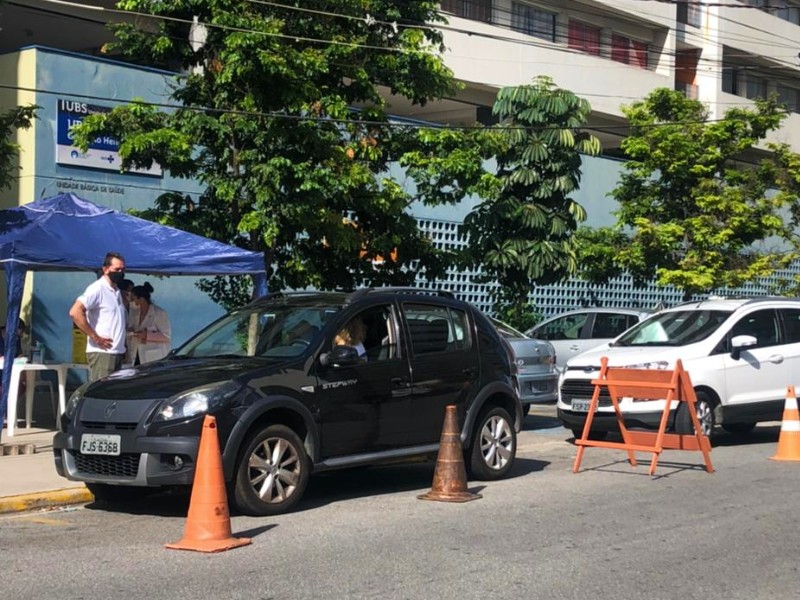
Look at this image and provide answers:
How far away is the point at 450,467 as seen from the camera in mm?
9500

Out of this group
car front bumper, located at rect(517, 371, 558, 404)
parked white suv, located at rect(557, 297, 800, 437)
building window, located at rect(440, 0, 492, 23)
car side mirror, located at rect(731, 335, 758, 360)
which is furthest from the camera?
building window, located at rect(440, 0, 492, 23)

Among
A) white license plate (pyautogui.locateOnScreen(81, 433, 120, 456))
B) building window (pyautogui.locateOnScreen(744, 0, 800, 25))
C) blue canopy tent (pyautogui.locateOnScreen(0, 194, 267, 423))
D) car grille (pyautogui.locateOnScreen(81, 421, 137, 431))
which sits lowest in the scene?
white license plate (pyautogui.locateOnScreen(81, 433, 120, 456))

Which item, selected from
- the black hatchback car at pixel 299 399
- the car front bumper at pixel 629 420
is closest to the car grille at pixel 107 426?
the black hatchback car at pixel 299 399

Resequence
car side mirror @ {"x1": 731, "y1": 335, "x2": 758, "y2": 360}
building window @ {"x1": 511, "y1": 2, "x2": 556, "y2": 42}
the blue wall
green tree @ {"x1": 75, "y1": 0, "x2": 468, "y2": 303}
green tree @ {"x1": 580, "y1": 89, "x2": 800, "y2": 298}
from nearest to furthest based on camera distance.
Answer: car side mirror @ {"x1": 731, "y1": 335, "x2": 758, "y2": 360} → green tree @ {"x1": 75, "y1": 0, "x2": 468, "y2": 303} → the blue wall → green tree @ {"x1": 580, "y1": 89, "x2": 800, "y2": 298} → building window @ {"x1": 511, "y1": 2, "x2": 556, "y2": 42}

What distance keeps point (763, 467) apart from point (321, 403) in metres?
5.54

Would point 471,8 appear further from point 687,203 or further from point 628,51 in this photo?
point 687,203

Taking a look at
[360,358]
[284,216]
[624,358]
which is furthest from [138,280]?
[360,358]

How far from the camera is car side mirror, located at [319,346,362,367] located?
9219mm

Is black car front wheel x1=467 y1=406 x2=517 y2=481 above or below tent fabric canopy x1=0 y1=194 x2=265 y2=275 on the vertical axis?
below

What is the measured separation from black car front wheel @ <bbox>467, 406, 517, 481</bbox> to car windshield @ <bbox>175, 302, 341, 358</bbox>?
203 cm

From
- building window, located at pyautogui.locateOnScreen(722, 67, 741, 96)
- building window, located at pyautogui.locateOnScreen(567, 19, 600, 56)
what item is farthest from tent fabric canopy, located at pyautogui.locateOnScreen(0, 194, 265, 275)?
building window, located at pyautogui.locateOnScreen(722, 67, 741, 96)

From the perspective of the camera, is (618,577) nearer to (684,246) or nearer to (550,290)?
(684,246)

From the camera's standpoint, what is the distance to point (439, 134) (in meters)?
16.0

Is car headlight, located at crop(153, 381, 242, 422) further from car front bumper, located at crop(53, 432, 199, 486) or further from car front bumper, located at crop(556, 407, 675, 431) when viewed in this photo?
car front bumper, located at crop(556, 407, 675, 431)
